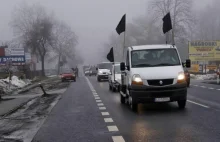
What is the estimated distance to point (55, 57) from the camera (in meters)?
98.7

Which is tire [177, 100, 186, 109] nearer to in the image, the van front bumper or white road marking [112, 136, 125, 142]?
the van front bumper

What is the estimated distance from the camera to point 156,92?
11.9 meters

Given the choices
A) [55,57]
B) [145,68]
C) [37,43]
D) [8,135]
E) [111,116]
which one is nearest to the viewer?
[8,135]

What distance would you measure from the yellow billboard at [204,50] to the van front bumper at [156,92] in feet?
119

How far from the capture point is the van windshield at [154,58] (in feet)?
42.0

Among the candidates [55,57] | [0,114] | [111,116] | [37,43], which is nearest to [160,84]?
[111,116]

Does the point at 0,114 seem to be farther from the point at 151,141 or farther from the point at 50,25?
the point at 50,25

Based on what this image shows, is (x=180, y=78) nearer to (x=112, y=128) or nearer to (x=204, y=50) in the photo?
(x=112, y=128)

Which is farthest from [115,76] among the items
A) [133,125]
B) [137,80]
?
[133,125]

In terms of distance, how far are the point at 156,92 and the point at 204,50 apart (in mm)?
37110

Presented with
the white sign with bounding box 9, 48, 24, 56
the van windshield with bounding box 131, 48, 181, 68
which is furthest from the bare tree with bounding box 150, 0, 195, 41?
the van windshield with bounding box 131, 48, 181, 68

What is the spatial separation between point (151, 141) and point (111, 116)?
163 inches

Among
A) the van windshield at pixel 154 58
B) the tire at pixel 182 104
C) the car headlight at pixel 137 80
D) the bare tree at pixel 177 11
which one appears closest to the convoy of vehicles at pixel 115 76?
the van windshield at pixel 154 58

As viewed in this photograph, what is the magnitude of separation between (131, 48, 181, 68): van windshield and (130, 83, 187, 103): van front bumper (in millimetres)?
1045
